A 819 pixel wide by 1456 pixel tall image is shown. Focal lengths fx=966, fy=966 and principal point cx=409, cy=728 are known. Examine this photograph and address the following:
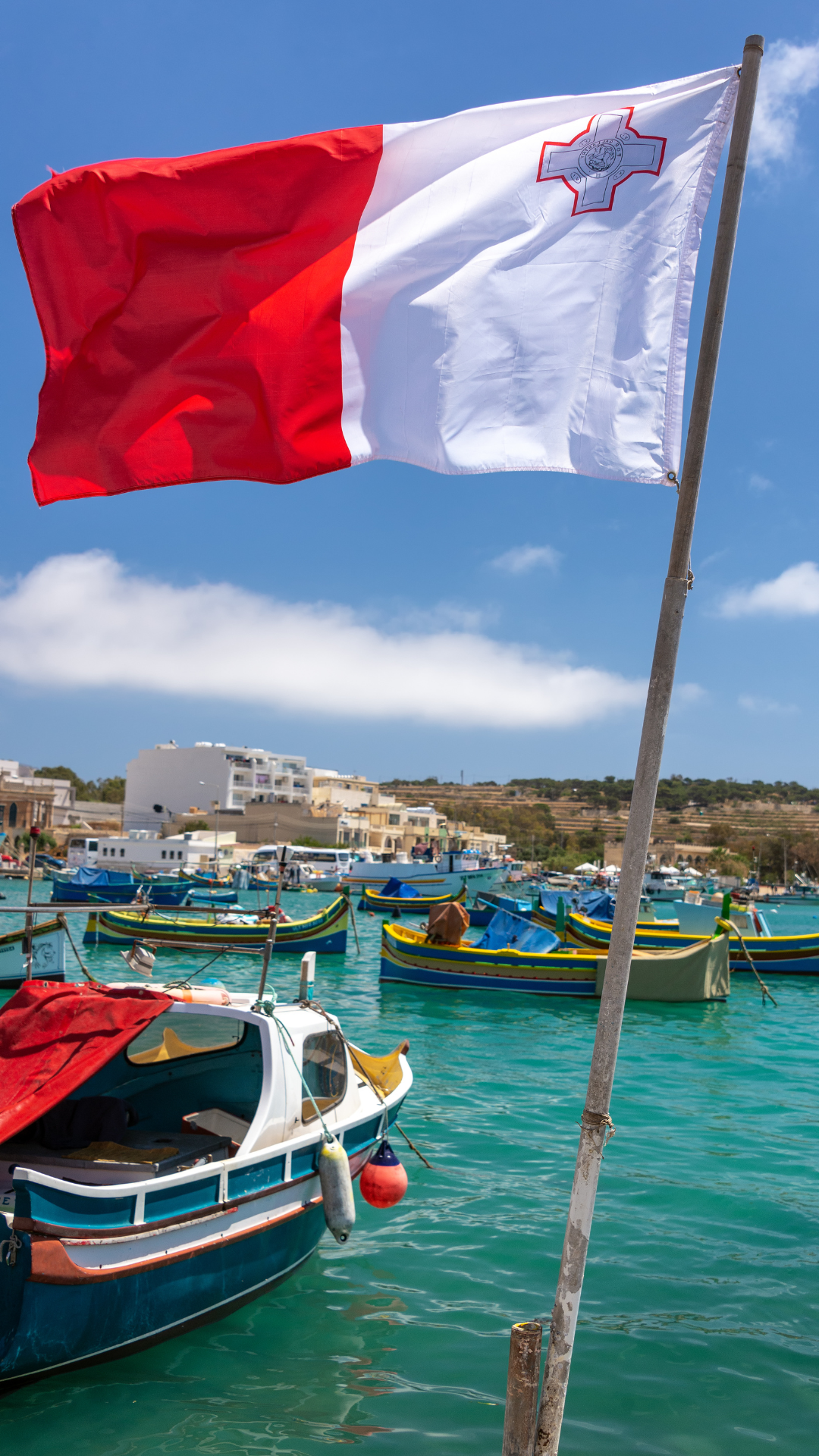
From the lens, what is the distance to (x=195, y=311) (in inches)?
228

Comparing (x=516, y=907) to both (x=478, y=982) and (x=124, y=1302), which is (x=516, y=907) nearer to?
(x=478, y=982)

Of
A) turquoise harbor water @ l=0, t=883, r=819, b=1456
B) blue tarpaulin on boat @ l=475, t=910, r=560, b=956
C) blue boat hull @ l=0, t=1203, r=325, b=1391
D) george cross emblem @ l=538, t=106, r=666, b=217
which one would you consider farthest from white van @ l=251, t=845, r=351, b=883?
george cross emblem @ l=538, t=106, r=666, b=217

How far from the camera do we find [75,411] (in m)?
6.05

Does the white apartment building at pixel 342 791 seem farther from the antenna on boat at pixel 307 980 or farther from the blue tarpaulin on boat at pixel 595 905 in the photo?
the antenna on boat at pixel 307 980

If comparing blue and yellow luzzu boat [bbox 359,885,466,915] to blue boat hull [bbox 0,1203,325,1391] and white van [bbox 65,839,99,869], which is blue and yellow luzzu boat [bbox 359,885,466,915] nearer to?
white van [bbox 65,839,99,869]

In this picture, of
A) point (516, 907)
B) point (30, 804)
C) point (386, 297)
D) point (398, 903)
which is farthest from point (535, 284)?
point (30, 804)

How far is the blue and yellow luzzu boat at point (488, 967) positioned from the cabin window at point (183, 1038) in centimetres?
1956

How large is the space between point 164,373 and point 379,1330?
7.00 meters

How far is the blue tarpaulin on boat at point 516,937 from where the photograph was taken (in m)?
29.0

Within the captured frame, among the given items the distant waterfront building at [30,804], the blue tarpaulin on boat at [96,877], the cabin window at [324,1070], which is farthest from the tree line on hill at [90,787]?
the cabin window at [324,1070]

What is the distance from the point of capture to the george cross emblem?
4621mm

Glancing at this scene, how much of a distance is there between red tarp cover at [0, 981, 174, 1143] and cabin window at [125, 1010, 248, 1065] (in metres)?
0.79

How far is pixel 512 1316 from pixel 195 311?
301 inches

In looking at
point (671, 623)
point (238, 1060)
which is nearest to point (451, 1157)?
point (238, 1060)
